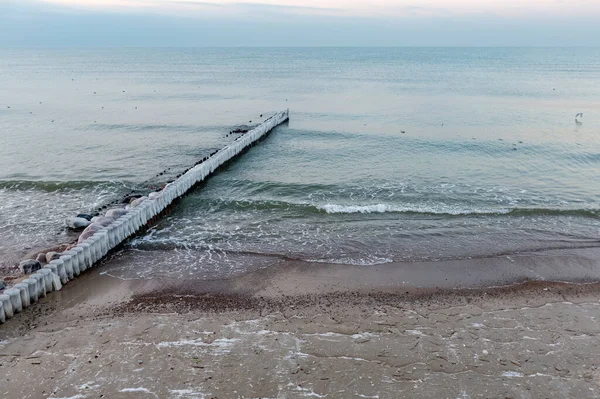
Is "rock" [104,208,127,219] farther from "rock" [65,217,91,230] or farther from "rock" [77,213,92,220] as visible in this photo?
"rock" [77,213,92,220]

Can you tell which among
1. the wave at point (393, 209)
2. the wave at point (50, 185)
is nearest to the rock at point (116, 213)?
the wave at point (393, 209)

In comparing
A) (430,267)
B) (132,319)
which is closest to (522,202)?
(430,267)

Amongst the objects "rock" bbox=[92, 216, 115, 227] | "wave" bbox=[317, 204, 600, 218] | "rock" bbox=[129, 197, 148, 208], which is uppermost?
"rock" bbox=[129, 197, 148, 208]

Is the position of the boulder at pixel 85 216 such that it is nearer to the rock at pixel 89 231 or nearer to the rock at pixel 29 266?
the rock at pixel 89 231

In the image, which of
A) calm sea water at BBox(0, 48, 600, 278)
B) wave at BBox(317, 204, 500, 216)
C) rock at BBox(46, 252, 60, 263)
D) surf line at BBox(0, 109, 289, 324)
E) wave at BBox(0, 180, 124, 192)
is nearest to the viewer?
surf line at BBox(0, 109, 289, 324)

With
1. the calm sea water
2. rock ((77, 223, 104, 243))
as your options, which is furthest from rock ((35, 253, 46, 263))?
the calm sea water

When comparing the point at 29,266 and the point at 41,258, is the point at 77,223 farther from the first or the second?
the point at 29,266
